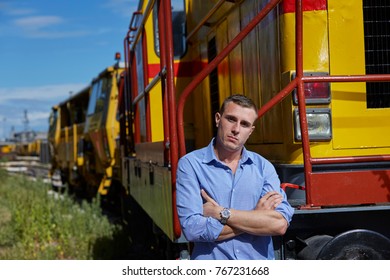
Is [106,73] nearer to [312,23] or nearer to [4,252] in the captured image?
[4,252]

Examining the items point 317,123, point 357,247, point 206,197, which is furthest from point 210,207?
point 317,123

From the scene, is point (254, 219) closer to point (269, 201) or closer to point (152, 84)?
point (269, 201)

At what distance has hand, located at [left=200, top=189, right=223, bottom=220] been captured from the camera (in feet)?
8.02

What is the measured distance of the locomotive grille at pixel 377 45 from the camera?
337cm

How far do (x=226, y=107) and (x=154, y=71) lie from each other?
8.98 ft

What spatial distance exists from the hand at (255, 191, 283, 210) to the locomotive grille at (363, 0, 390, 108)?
114 centimetres

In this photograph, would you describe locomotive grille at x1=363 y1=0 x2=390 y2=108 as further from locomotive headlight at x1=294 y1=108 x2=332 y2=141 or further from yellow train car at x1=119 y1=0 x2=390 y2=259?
locomotive headlight at x1=294 y1=108 x2=332 y2=141

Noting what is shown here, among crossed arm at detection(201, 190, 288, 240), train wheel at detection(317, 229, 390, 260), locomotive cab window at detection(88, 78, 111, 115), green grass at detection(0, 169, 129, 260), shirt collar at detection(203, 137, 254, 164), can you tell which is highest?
locomotive cab window at detection(88, 78, 111, 115)

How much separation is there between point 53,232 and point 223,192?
6.20 metres

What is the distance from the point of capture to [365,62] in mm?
3363

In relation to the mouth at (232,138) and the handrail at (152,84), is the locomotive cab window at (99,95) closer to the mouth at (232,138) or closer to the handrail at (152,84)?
the handrail at (152,84)

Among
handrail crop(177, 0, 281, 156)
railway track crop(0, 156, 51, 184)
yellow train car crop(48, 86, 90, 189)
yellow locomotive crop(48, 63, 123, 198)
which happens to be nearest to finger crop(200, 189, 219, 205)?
handrail crop(177, 0, 281, 156)

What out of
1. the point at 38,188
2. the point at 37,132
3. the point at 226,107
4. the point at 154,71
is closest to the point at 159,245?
the point at 154,71

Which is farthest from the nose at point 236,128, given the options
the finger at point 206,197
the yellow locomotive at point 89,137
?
the yellow locomotive at point 89,137
